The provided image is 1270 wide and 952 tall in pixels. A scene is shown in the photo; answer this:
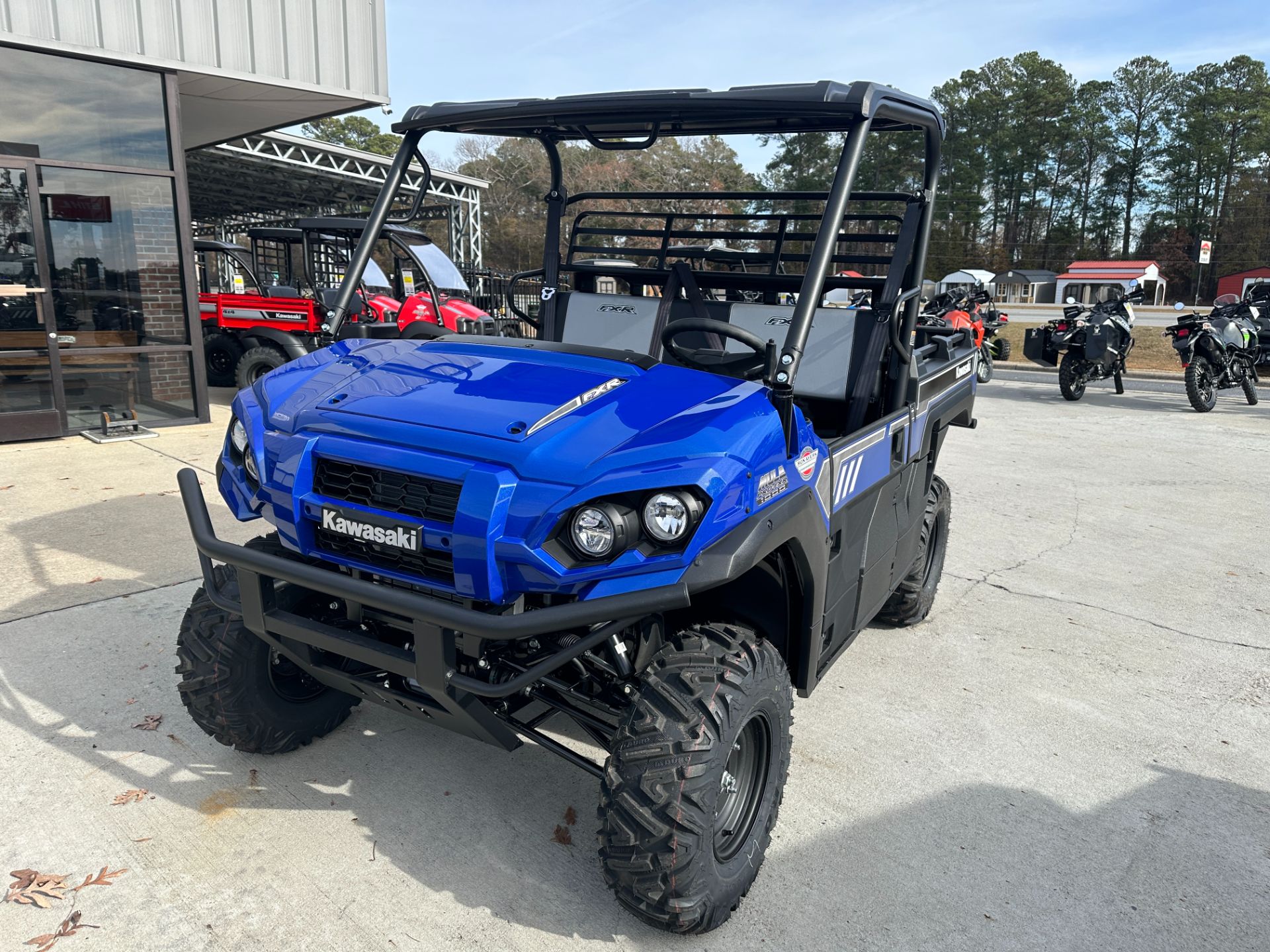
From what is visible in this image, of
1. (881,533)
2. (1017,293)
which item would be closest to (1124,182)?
(1017,293)

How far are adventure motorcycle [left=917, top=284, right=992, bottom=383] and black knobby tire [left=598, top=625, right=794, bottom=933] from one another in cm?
1126

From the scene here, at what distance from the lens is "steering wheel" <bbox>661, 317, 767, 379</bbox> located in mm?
2287

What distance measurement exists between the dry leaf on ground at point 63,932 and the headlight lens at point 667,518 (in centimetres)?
162

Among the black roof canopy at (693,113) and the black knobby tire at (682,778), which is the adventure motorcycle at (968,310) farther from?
the black knobby tire at (682,778)

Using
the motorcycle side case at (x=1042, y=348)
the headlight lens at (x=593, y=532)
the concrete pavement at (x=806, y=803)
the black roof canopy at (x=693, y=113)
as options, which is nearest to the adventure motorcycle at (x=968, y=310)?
the motorcycle side case at (x=1042, y=348)

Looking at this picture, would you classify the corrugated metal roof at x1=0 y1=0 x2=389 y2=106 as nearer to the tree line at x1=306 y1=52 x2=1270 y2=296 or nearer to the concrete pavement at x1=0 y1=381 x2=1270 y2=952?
the concrete pavement at x1=0 y1=381 x2=1270 y2=952

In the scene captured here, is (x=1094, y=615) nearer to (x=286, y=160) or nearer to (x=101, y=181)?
(x=101, y=181)

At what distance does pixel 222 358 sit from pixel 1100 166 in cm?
7128

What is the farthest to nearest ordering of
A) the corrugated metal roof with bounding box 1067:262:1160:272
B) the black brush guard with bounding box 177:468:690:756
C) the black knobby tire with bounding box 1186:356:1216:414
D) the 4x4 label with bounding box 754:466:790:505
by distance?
the corrugated metal roof with bounding box 1067:262:1160:272 < the black knobby tire with bounding box 1186:356:1216:414 < the 4x4 label with bounding box 754:466:790:505 < the black brush guard with bounding box 177:468:690:756

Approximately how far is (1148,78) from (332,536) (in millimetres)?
76654

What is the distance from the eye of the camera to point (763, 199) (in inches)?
144

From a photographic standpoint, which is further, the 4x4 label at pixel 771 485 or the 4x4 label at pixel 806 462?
the 4x4 label at pixel 806 462

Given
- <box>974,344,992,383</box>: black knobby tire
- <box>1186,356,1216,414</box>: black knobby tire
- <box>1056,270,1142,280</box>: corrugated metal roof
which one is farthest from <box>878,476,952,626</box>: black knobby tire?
<box>1056,270,1142,280</box>: corrugated metal roof

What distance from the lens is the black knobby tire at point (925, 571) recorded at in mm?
3908
